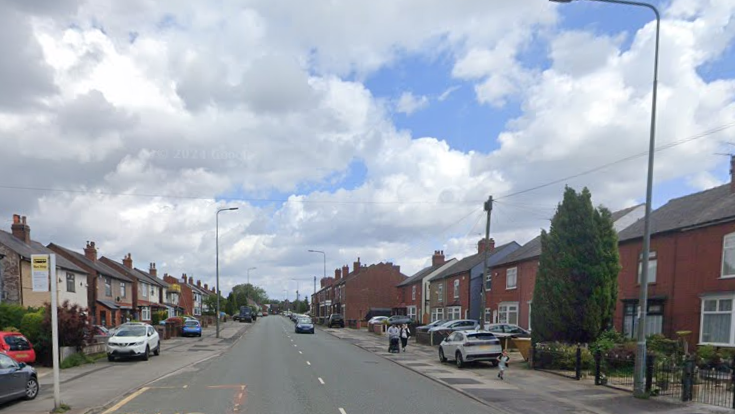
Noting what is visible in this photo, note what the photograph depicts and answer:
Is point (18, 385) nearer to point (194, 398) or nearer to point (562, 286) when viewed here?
point (194, 398)

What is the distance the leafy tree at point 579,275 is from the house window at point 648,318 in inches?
73.4

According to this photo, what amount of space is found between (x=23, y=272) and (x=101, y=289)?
1380 centimetres

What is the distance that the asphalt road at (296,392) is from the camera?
12367 mm

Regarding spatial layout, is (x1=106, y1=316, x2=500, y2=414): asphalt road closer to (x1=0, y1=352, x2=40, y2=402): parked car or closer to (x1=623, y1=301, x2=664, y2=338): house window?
(x1=0, y1=352, x2=40, y2=402): parked car

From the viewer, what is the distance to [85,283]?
1716 inches

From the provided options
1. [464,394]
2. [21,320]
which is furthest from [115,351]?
[464,394]

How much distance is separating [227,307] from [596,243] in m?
100

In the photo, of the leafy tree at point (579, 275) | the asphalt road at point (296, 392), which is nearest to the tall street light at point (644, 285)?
the asphalt road at point (296, 392)

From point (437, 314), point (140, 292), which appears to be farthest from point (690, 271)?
point (140, 292)

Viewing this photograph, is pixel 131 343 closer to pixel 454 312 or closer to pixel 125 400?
pixel 125 400

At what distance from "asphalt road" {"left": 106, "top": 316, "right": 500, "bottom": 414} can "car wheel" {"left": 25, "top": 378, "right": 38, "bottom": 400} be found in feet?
7.26

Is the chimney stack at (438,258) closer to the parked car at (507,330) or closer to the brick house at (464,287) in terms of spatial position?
the brick house at (464,287)

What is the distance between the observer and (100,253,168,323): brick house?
2336 inches

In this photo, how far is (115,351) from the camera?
24219 mm
